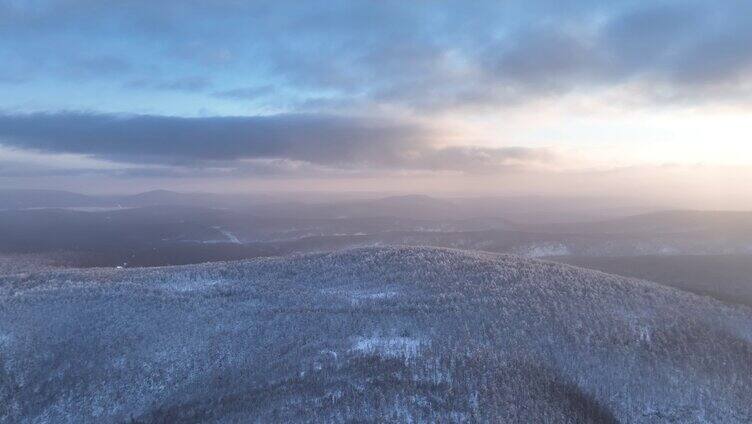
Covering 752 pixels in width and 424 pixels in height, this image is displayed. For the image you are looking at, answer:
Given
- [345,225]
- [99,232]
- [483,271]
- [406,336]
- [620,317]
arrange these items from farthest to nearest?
[345,225] → [99,232] → [483,271] → [620,317] → [406,336]

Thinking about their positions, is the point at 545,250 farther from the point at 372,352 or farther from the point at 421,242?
the point at 372,352

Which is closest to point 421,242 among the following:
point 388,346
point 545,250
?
point 545,250

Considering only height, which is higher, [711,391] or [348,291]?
[348,291]

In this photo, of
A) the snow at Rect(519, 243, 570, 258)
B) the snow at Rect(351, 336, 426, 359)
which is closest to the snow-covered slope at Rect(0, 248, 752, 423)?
the snow at Rect(351, 336, 426, 359)

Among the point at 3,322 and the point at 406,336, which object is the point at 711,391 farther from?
the point at 3,322

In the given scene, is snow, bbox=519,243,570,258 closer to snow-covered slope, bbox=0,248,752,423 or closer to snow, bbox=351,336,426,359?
snow-covered slope, bbox=0,248,752,423

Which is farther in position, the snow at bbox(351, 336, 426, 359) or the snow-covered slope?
the snow at bbox(351, 336, 426, 359)

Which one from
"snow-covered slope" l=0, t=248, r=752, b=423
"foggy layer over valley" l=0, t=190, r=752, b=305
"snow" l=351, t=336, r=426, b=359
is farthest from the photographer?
"foggy layer over valley" l=0, t=190, r=752, b=305

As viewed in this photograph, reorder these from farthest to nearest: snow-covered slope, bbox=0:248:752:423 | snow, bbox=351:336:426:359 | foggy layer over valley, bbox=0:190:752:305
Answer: foggy layer over valley, bbox=0:190:752:305, snow, bbox=351:336:426:359, snow-covered slope, bbox=0:248:752:423

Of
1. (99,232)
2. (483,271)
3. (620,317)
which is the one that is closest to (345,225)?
(99,232)

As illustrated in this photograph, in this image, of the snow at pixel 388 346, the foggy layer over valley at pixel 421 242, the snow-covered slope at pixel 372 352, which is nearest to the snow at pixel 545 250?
the foggy layer over valley at pixel 421 242
